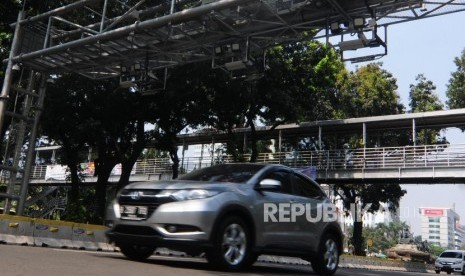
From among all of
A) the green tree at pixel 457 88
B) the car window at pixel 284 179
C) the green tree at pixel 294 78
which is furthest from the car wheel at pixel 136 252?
the green tree at pixel 457 88

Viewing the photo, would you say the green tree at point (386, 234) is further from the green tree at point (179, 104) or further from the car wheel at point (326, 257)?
the car wheel at point (326, 257)

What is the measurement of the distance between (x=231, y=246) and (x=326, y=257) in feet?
6.95

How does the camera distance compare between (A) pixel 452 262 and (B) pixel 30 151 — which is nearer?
(B) pixel 30 151

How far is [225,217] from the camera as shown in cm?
609

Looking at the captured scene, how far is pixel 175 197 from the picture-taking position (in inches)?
236

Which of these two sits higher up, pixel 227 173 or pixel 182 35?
pixel 182 35

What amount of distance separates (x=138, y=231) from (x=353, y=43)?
6613mm

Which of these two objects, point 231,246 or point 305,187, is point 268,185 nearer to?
point 231,246

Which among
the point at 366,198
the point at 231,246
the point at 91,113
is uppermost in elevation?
the point at 91,113

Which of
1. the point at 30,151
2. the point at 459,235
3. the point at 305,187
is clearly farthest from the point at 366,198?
the point at 459,235

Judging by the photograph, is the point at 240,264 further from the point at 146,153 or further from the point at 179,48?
the point at 146,153

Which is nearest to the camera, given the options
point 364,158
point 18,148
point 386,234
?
point 18,148

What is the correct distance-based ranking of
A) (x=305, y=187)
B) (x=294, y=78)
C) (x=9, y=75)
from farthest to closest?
(x=294, y=78), (x=9, y=75), (x=305, y=187)

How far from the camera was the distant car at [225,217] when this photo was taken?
5883 millimetres
